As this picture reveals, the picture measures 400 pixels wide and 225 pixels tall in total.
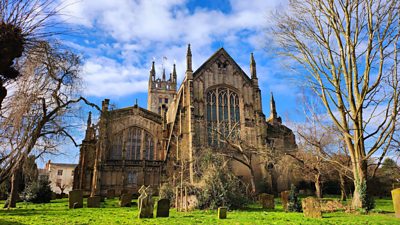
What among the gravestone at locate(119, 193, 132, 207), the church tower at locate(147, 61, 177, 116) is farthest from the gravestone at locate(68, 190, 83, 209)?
the church tower at locate(147, 61, 177, 116)

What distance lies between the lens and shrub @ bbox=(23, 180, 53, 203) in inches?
877

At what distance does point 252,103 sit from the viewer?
32.4 metres

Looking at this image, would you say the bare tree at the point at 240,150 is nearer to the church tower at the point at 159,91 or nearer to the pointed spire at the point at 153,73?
the church tower at the point at 159,91

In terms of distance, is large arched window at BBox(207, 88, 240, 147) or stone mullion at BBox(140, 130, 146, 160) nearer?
large arched window at BBox(207, 88, 240, 147)

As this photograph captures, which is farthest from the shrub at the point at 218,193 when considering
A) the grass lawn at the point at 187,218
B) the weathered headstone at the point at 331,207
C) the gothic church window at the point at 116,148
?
the gothic church window at the point at 116,148

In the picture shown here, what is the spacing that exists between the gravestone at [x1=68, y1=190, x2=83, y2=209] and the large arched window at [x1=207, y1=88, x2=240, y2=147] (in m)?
14.2

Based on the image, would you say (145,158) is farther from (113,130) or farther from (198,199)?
(198,199)

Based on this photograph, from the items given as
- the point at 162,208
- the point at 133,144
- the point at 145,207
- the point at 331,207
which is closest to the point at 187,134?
the point at 133,144

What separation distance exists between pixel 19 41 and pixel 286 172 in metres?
27.9

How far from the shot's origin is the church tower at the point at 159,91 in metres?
65.7

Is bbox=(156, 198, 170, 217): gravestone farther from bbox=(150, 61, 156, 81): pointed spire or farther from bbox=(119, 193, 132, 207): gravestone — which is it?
Answer: bbox=(150, 61, 156, 81): pointed spire

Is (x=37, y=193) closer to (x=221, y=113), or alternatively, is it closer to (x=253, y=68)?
(x=221, y=113)

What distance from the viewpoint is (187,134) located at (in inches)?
1153

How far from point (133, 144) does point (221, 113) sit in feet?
33.3
